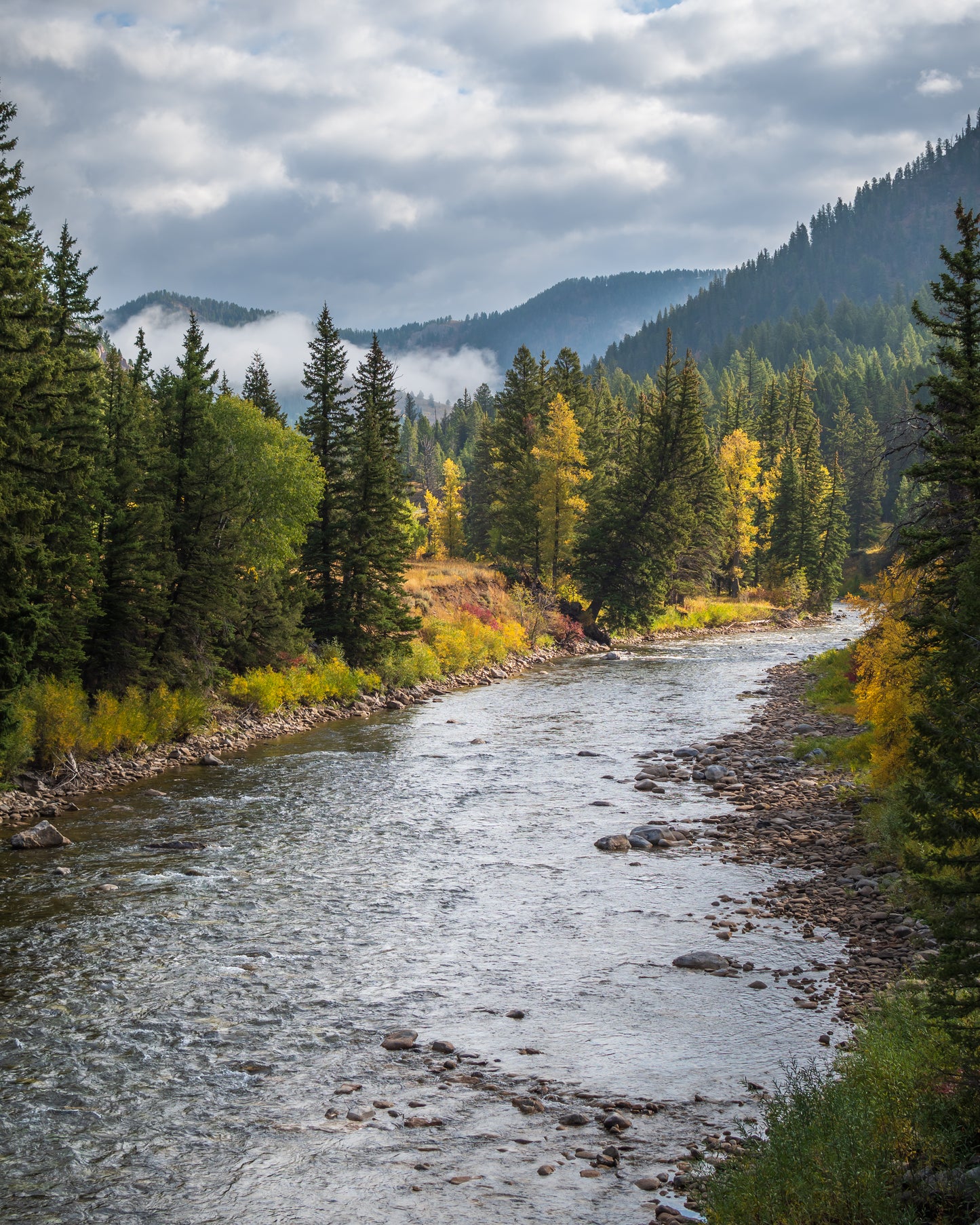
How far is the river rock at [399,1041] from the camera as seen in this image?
10.7m

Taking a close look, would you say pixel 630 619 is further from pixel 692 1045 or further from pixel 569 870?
pixel 692 1045

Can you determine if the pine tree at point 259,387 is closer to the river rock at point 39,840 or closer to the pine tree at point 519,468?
the pine tree at point 519,468

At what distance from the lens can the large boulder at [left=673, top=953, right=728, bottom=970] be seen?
41.0ft

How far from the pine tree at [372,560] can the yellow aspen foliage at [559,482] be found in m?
22.0

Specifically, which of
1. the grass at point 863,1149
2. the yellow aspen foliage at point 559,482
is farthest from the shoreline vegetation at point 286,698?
the grass at point 863,1149

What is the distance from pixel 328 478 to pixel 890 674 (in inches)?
1077

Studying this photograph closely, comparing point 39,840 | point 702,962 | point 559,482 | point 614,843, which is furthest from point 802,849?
point 559,482

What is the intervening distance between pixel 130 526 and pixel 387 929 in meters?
16.7

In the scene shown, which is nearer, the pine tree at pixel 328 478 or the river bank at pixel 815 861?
the river bank at pixel 815 861

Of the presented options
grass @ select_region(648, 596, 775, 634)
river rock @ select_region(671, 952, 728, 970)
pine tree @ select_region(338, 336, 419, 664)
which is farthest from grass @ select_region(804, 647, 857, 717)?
grass @ select_region(648, 596, 775, 634)

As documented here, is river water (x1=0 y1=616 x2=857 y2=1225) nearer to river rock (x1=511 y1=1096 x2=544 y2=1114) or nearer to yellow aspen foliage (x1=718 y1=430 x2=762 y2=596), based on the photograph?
river rock (x1=511 y1=1096 x2=544 y2=1114)

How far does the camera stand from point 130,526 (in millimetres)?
26406

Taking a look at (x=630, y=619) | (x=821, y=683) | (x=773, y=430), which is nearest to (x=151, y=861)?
(x=821, y=683)

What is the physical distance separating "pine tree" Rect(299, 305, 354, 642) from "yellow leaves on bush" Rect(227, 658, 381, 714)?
2342 mm
